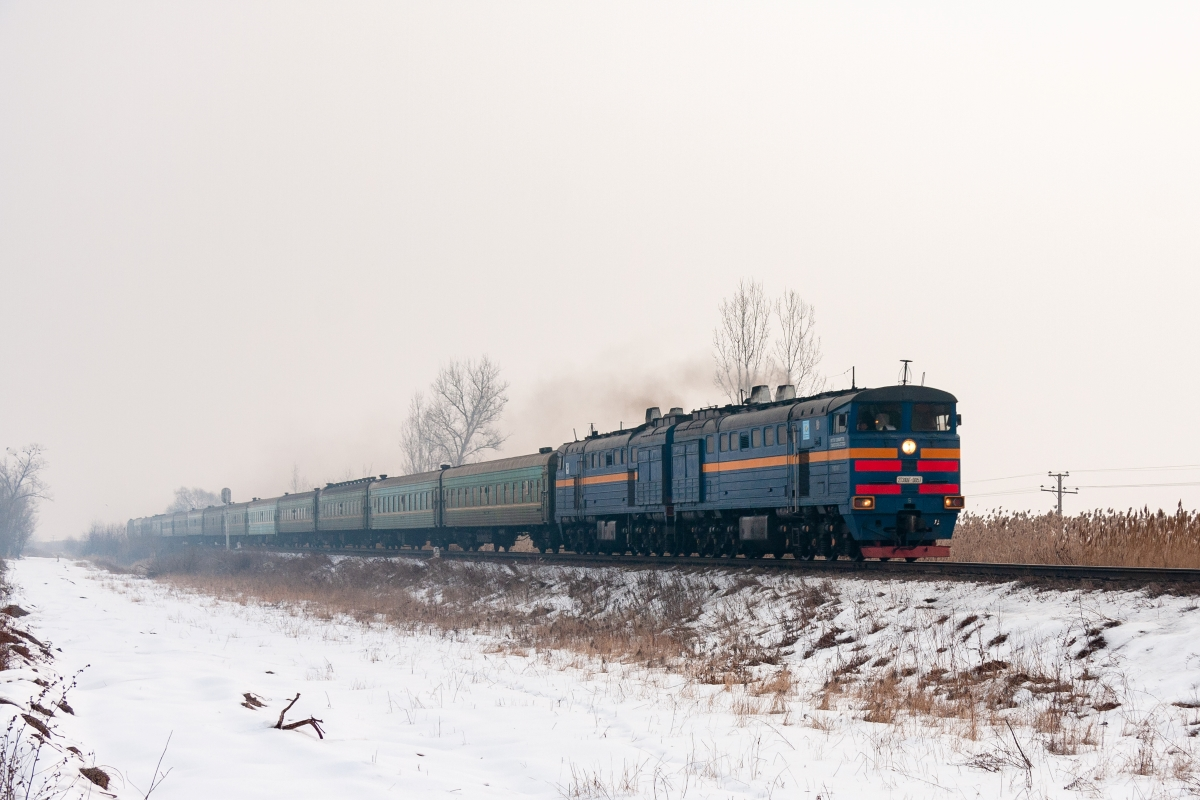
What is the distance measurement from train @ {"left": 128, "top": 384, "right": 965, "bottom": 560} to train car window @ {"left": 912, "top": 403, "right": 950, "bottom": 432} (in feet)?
0.07

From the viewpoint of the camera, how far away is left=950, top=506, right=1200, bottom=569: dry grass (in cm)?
2045

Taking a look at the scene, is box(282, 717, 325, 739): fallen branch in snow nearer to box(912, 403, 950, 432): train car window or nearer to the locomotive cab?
the locomotive cab

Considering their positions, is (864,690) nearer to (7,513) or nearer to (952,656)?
(952,656)

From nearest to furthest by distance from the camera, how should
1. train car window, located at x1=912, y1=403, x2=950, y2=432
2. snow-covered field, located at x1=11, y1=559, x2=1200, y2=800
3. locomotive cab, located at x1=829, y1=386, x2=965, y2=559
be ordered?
snow-covered field, located at x1=11, y1=559, x2=1200, y2=800 → locomotive cab, located at x1=829, y1=386, x2=965, y2=559 → train car window, located at x1=912, y1=403, x2=950, y2=432

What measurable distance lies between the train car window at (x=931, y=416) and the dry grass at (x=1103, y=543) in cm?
329

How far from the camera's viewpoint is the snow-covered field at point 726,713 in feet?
31.4

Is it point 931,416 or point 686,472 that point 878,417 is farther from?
point 686,472

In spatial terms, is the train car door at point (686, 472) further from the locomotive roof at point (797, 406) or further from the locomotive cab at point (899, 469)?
the locomotive cab at point (899, 469)

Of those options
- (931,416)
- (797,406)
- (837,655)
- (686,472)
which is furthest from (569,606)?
(837,655)

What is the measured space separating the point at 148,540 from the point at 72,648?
10372 cm

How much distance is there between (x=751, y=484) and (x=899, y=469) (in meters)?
4.31

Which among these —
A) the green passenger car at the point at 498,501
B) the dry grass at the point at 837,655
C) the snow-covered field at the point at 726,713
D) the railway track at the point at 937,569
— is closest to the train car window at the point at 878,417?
the railway track at the point at 937,569

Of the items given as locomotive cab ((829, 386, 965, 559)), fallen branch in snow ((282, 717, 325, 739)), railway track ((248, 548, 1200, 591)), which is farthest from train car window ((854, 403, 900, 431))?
fallen branch in snow ((282, 717, 325, 739))

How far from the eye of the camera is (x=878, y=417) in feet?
75.7
